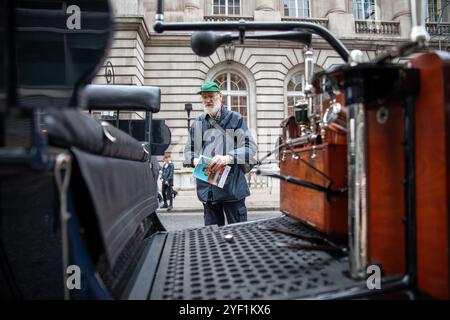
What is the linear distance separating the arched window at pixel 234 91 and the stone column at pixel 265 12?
3.29 m

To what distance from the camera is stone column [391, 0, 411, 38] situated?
59.9ft

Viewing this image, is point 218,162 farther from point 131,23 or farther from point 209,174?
point 131,23

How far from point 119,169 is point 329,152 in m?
0.90

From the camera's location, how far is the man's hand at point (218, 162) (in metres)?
2.88

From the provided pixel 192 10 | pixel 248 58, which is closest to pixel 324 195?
pixel 248 58

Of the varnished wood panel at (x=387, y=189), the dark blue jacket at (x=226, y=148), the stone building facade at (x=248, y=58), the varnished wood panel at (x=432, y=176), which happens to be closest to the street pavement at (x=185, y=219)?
the dark blue jacket at (x=226, y=148)

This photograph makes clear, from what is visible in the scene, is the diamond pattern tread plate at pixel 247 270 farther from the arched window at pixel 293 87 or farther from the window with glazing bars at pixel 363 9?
the window with glazing bars at pixel 363 9

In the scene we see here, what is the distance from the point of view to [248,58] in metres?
17.8

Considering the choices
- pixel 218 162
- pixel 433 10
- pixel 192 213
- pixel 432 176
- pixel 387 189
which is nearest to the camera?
pixel 432 176

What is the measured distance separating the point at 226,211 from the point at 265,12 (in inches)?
672

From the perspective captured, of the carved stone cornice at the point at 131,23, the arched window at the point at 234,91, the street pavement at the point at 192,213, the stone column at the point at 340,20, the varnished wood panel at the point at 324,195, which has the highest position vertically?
the stone column at the point at 340,20

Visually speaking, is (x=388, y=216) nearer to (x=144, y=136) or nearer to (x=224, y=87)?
(x=144, y=136)

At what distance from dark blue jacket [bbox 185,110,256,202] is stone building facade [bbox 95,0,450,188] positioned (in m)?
13.2

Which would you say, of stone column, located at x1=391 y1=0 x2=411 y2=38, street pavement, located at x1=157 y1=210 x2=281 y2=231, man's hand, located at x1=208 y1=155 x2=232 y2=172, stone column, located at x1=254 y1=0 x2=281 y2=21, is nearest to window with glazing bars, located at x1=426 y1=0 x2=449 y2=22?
stone column, located at x1=391 y1=0 x2=411 y2=38
